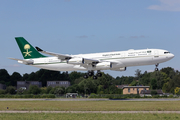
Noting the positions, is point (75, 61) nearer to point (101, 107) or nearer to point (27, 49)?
point (27, 49)

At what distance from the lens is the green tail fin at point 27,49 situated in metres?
64.1

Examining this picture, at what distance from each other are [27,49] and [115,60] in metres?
→ 22.3

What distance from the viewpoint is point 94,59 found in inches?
2311

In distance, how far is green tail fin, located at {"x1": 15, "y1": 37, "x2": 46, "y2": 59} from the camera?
2522 inches

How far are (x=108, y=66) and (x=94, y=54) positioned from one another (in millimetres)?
5154

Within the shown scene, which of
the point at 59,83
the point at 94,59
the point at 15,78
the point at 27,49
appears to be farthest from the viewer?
the point at 15,78

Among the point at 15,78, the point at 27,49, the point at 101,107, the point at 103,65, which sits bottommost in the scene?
the point at 101,107

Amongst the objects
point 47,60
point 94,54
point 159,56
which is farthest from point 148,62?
point 47,60

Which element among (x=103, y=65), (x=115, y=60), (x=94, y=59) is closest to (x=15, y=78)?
(x=94, y=59)

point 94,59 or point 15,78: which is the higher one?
point 94,59

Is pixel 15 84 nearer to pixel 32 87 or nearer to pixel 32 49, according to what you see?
pixel 32 87

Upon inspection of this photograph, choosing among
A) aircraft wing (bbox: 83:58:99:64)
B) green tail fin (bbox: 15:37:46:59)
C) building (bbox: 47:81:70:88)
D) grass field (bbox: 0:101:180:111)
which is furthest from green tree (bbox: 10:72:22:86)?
grass field (bbox: 0:101:180:111)

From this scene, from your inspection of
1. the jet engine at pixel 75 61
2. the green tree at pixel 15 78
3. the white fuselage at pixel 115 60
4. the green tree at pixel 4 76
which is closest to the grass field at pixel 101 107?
the white fuselage at pixel 115 60

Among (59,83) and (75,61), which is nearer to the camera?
(75,61)
